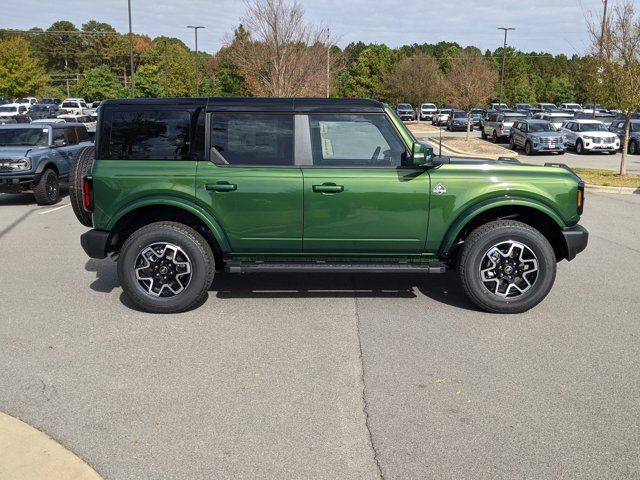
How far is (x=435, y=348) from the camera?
16.7 ft

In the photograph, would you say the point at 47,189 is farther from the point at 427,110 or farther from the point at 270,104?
the point at 427,110

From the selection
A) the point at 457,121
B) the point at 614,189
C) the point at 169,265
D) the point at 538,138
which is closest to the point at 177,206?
the point at 169,265

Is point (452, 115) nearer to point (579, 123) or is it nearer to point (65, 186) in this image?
point (579, 123)

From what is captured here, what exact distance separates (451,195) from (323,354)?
198 centimetres

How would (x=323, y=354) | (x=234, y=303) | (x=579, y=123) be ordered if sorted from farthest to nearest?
1. (x=579, y=123)
2. (x=234, y=303)
3. (x=323, y=354)

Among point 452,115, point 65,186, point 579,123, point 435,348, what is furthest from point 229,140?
point 452,115

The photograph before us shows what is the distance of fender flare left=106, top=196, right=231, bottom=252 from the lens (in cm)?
584

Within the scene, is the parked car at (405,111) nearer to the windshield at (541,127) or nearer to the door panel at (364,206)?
the windshield at (541,127)

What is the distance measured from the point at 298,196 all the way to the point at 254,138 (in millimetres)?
710

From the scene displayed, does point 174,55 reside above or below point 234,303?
above

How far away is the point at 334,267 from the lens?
595 centimetres

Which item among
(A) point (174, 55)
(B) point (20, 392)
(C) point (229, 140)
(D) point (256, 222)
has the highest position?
(A) point (174, 55)

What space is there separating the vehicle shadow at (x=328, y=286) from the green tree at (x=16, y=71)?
→ 58722 millimetres

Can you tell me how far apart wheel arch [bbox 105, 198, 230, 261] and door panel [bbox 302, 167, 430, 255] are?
868mm
